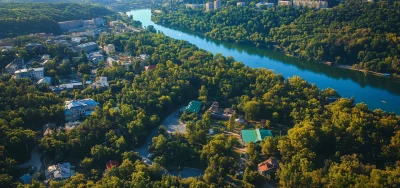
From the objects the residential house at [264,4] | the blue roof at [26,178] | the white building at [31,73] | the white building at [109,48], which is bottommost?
the blue roof at [26,178]

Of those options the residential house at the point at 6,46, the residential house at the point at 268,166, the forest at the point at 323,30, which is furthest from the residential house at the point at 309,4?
the residential house at the point at 6,46

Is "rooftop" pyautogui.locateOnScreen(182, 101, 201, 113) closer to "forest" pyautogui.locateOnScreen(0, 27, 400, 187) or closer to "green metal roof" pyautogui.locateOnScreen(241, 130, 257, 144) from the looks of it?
"forest" pyautogui.locateOnScreen(0, 27, 400, 187)

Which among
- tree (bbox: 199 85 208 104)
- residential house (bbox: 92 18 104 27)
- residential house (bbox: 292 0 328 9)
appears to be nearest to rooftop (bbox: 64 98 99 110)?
tree (bbox: 199 85 208 104)

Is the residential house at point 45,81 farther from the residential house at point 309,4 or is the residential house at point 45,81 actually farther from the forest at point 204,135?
the residential house at point 309,4

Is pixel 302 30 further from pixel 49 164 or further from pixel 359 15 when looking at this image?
pixel 49 164

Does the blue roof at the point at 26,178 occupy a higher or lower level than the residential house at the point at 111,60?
lower

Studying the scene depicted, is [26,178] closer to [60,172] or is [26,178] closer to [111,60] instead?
[60,172]
